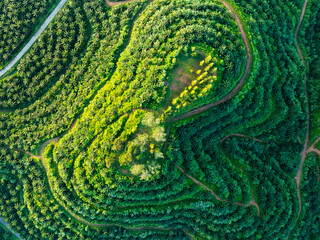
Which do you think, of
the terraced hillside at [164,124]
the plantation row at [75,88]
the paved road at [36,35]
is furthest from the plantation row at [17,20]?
the plantation row at [75,88]

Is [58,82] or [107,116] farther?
[58,82]

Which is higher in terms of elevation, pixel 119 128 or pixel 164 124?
pixel 164 124

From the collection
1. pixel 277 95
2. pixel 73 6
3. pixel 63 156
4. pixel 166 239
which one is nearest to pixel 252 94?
pixel 277 95

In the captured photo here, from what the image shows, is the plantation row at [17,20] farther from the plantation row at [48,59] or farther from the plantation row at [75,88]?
the plantation row at [75,88]

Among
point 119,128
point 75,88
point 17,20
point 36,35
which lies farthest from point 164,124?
point 17,20

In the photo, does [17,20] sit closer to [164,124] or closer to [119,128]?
[119,128]

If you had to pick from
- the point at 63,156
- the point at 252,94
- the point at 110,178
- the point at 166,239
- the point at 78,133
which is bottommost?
the point at 166,239

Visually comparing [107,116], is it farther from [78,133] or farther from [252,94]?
[252,94]
